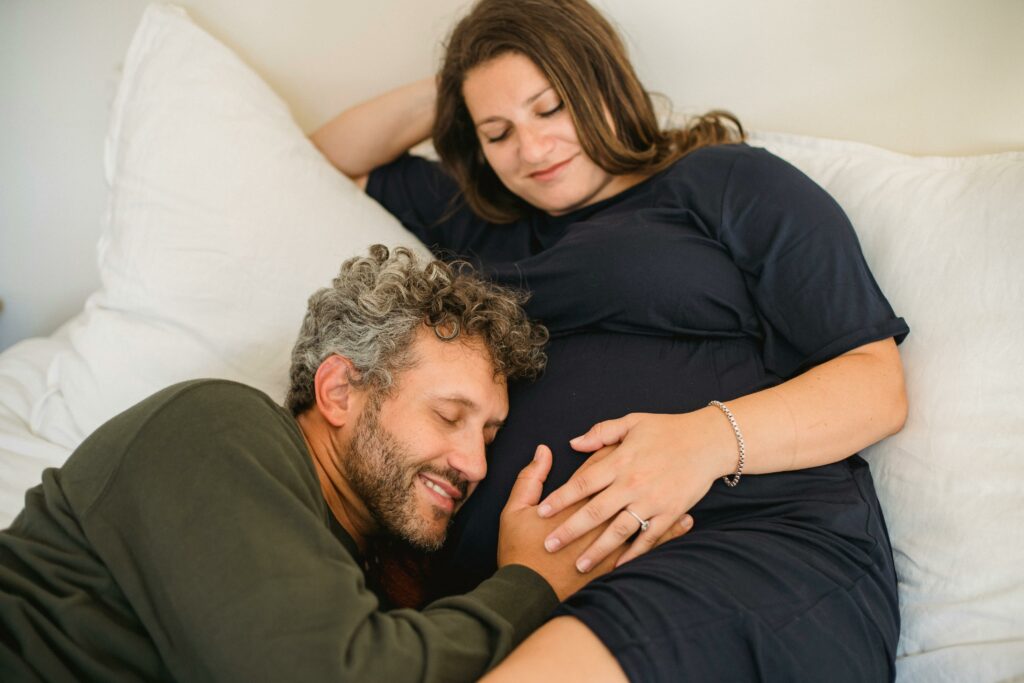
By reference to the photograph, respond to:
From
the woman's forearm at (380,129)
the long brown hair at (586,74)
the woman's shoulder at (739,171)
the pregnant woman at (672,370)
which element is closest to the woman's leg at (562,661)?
the pregnant woman at (672,370)

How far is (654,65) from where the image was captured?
1.71 m

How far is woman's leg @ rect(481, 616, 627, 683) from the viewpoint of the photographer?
2.81 feet

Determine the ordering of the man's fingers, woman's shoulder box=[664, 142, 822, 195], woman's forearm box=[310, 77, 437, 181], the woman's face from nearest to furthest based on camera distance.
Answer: the man's fingers, woman's shoulder box=[664, 142, 822, 195], the woman's face, woman's forearm box=[310, 77, 437, 181]

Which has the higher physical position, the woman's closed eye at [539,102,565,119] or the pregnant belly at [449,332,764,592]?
the woman's closed eye at [539,102,565,119]

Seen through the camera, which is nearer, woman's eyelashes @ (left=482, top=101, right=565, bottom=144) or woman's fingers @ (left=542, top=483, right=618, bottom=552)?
woman's fingers @ (left=542, top=483, right=618, bottom=552)

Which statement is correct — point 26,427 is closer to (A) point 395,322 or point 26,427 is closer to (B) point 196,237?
(B) point 196,237

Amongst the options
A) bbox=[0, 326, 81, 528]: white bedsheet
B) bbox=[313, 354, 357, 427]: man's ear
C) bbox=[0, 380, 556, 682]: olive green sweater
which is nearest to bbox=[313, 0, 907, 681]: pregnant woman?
bbox=[0, 380, 556, 682]: olive green sweater

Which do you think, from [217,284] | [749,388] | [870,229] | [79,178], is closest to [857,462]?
[749,388]

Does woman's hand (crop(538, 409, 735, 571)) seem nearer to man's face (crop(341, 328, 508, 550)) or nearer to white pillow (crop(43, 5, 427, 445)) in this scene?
man's face (crop(341, 328, 508, 550))

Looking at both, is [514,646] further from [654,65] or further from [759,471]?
[654,65]

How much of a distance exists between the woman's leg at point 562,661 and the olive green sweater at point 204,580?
0.05 meters

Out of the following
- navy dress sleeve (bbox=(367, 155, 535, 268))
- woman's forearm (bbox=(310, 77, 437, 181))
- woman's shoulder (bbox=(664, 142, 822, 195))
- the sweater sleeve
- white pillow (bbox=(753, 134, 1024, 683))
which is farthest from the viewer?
woman's forearm (bbox=(310, 77, 437, 181))

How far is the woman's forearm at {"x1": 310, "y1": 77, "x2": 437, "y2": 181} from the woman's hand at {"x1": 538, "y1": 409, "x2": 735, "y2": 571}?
3.29ft

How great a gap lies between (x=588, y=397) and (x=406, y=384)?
0.28 meters
